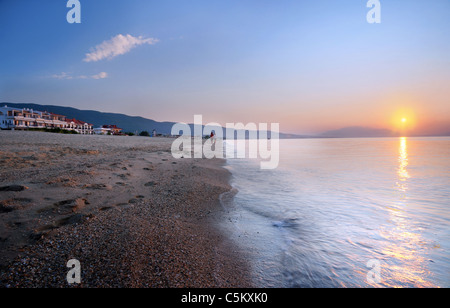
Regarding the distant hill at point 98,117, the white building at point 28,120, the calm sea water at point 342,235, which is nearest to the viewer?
the calm sea water at point 342,235

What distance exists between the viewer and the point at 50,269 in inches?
78.8

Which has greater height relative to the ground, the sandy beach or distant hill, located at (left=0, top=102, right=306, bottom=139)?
distant hill, located at (left=0, top=102, right=306, bottom=139)

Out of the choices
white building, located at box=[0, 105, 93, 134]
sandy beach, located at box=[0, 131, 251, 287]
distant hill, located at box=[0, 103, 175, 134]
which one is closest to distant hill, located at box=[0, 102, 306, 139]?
distant hill, located at box=[0, 103, 175, 134]

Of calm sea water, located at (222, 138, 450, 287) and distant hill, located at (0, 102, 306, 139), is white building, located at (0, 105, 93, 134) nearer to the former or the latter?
calm sea water, located at (222, 138, 450, 287)

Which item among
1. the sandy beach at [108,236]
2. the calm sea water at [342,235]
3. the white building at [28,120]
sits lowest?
the calm sea water at [342,235]

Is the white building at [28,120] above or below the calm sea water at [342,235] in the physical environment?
above

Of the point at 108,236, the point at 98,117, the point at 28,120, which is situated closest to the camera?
the point at 108,236

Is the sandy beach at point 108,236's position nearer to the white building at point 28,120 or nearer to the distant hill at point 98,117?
the white building at point 28,120

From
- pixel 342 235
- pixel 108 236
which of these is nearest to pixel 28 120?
pixel 108 236

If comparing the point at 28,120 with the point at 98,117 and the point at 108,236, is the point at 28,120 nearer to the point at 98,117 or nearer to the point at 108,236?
the point at 108,236

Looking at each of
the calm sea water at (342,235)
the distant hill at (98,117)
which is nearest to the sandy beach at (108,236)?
the calm sea water at (342,235)

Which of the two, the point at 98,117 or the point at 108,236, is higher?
the point at 98,117

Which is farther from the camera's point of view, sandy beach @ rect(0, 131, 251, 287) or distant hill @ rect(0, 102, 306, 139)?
distant hill @ rect(0, 102, 306, 139)
